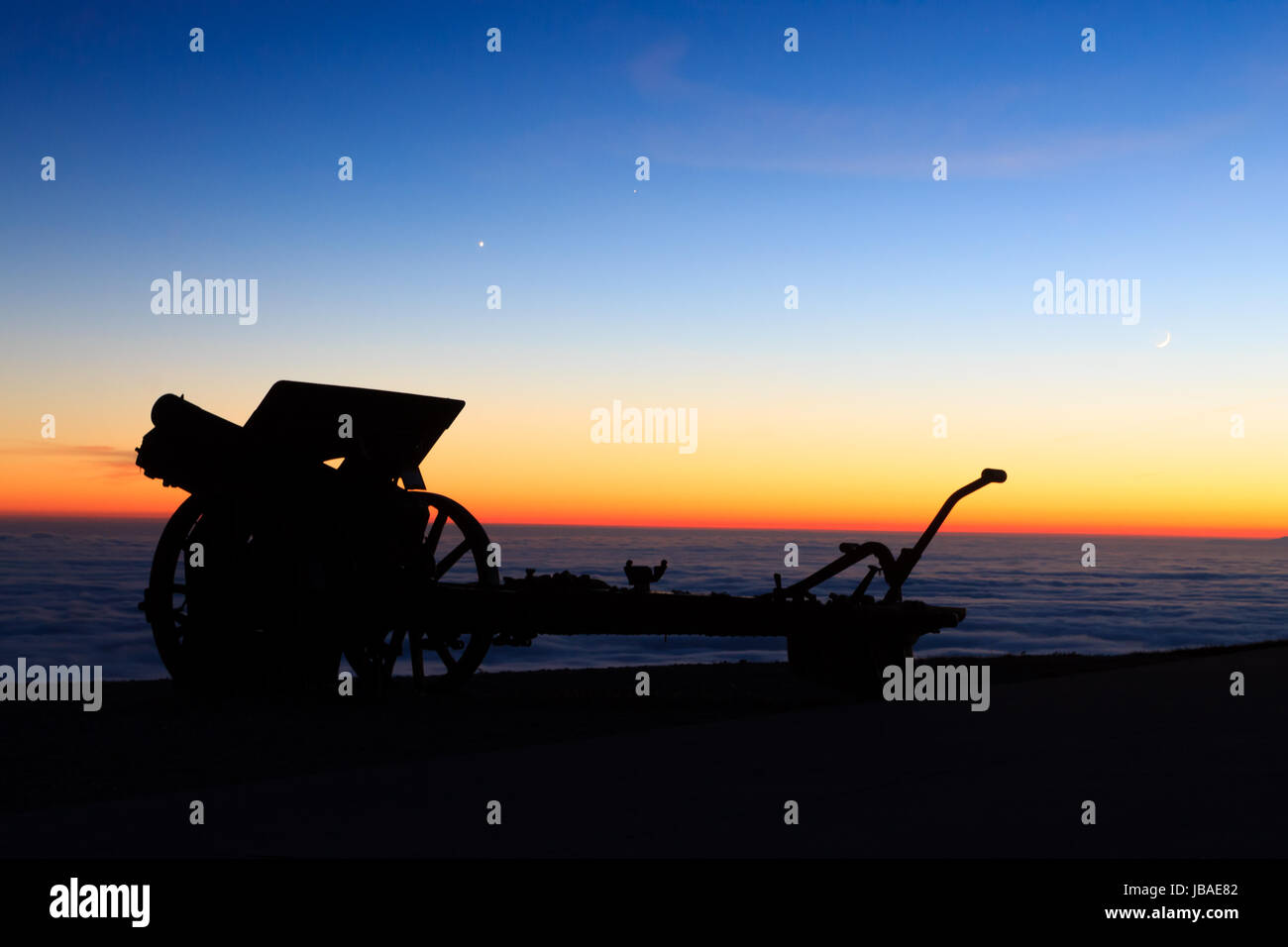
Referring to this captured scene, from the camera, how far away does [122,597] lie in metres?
43.4

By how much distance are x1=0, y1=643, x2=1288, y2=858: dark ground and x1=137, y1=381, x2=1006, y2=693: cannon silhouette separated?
1.54ft

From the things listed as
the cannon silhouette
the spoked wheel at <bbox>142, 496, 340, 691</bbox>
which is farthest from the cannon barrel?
the spoked wheel at <bbox>142, 496, 340, 691</bbox>

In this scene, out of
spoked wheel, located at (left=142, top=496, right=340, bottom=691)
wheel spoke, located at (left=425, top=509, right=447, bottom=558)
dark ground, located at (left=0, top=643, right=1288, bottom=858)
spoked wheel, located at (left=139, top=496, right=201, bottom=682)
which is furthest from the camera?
wheel spoke, located at (left=425, top=509, right=447, bottom=558)

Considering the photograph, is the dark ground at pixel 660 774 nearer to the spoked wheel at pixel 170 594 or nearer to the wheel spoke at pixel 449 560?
the spoked wheel at pixel 170 594

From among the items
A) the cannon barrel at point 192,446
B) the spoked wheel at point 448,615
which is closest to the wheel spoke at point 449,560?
the spoked wheel at point 448,615

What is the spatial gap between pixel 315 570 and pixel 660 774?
4.36 meters

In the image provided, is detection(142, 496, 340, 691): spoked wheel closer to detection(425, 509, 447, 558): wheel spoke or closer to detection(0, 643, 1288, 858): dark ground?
detection(0, 643, 1288, 858): dark ground

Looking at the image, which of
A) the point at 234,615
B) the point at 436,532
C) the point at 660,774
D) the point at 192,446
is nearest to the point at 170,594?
the point at 234,615

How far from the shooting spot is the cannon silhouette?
31.8 ft

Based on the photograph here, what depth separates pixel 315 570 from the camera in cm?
991

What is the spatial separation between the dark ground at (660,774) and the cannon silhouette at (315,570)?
1.54ft

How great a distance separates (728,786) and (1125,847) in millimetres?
1911
